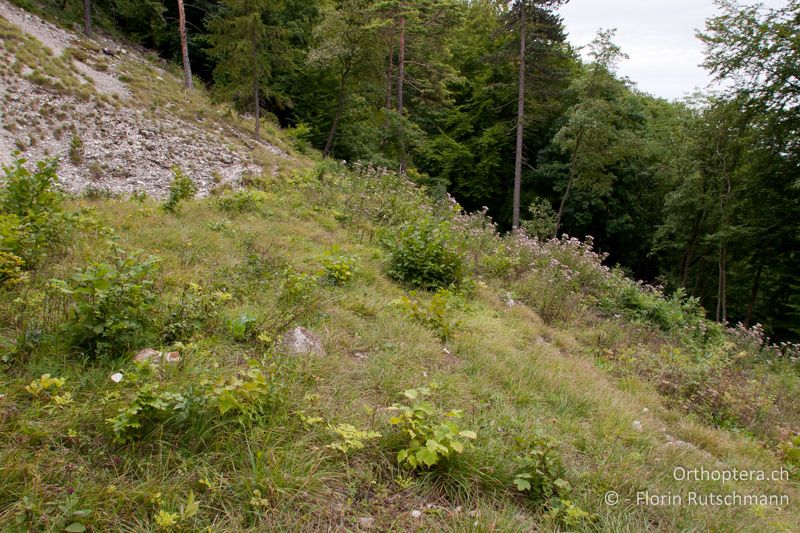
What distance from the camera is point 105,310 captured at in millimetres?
2877

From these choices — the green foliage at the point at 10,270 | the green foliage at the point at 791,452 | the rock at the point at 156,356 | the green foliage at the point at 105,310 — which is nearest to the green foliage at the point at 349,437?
the rock at the point at 156,356

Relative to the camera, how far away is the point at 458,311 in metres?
5.61

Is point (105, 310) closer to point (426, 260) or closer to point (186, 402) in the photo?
point (186, 402)

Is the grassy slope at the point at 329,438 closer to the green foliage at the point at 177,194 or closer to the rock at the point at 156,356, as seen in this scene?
the rock at the point at 156,356

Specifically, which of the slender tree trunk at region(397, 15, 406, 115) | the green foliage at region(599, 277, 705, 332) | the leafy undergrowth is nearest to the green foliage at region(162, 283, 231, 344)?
the leafy undergrowth

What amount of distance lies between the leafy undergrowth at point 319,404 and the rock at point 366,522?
0.03 meters

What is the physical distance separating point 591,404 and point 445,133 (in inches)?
1024

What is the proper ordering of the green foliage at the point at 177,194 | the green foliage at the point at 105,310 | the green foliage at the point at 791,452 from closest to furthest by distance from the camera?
1. the green foliage at the point at 105,310
2. the green foliage at the point at 791,452
3. the green foliage at the point at 177,194

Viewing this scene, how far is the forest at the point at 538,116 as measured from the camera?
15289 millimetres

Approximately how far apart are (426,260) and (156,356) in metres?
4.00

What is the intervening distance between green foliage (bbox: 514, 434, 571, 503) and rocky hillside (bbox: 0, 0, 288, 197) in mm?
8957

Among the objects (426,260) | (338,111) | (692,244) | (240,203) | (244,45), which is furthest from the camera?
(692,244)

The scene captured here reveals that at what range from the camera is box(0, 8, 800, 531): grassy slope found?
2043mm

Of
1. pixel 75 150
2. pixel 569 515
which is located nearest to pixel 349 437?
pixel 569 515
